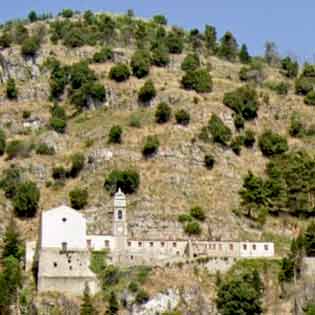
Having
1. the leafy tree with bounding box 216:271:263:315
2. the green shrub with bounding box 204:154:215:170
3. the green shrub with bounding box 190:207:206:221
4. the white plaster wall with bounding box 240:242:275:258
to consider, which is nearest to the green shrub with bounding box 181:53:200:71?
the green shrub with bounding box 204:154:215:170

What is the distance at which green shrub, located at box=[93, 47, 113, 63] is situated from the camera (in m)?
152

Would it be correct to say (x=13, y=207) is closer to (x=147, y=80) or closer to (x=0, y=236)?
(x=0, y=236)

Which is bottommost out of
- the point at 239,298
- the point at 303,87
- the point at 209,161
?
the point at 239,298

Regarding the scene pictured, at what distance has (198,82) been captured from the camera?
14312 centimetres

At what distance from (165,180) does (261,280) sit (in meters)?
24.3

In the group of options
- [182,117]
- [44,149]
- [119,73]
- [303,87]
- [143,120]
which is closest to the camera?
[44,149]

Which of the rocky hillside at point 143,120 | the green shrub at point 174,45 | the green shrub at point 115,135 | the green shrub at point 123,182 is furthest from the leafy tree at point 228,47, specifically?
the green shrub at point 123,182

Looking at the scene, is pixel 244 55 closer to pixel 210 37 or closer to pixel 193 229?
pixel 210 37

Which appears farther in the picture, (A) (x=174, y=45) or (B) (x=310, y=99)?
(A) (x=174, y=45)

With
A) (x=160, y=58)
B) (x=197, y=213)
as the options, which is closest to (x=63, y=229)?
(x=197, y=213)

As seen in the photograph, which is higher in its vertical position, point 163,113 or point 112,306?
point 163,113

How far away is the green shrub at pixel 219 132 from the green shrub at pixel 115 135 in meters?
10.8

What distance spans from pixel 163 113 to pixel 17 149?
57.3 feet

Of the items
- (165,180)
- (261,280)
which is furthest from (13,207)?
(261,280)
